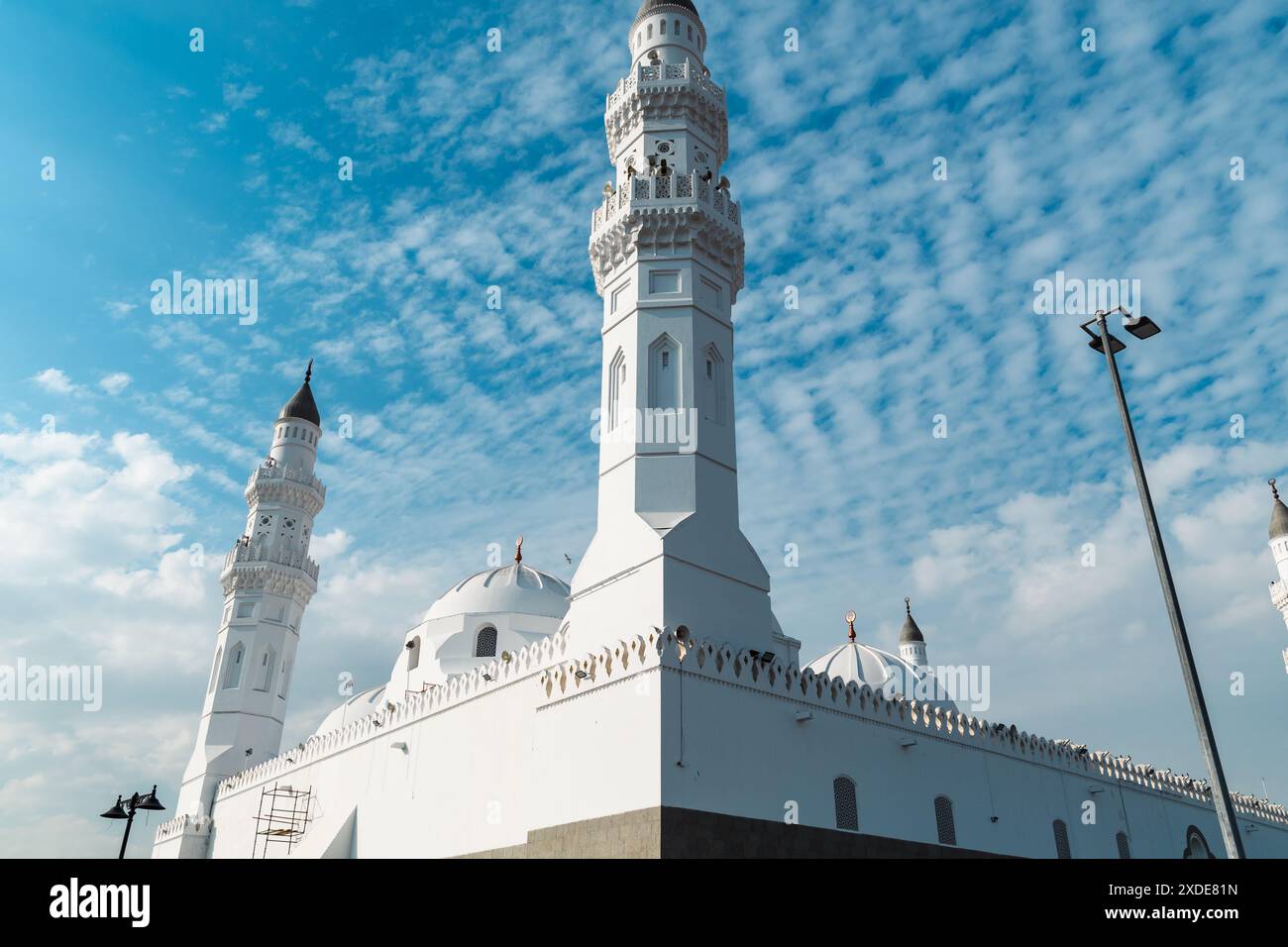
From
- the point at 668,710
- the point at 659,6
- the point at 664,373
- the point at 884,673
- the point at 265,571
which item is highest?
the point at 659,6

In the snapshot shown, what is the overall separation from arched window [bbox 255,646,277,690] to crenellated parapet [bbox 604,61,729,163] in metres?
25.7

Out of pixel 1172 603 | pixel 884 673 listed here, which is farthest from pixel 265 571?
pixel 1172 603

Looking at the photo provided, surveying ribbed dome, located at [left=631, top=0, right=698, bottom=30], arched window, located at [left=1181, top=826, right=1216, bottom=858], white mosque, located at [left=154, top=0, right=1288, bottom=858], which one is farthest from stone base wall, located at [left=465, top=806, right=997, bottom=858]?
ribbed dome, located at [left=631, top=0, right=698, bottom=30]

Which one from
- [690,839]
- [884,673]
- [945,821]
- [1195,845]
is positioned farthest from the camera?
[884,673]

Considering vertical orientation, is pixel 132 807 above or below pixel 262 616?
below

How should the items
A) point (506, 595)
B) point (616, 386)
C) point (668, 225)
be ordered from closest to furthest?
point (616, 386) < point (668, 225) < point (506, 595)

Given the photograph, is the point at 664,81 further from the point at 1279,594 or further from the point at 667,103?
the point at 1279,594

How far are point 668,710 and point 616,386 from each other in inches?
340

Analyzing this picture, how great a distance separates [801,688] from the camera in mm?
18891

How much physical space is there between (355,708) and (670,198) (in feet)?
78.0

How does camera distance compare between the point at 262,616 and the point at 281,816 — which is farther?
the point at 262,616

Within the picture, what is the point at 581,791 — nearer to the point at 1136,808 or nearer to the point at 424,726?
the point at 424,726
